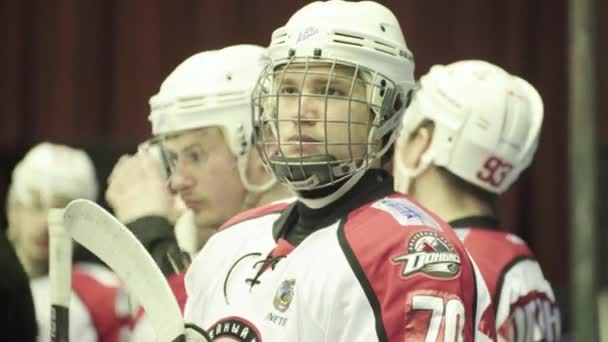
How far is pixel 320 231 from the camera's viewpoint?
210 cm

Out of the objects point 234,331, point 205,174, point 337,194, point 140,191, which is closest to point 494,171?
point 205,174

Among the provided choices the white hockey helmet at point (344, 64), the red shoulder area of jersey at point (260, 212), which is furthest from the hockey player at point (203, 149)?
the white hockey helmet at point (344, 64)

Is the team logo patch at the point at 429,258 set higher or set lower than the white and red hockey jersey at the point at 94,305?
higher

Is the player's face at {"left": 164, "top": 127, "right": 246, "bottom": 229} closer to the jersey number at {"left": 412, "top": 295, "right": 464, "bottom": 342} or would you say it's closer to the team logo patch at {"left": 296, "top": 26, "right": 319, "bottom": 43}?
the team logo patch at {"left": 296, "top": 26, "right": 319, "bottom": 43}

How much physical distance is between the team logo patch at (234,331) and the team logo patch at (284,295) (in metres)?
0.05

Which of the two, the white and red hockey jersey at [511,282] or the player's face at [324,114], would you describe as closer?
the player's face at [324,114]

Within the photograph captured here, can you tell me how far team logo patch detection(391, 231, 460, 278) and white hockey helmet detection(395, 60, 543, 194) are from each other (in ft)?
2.86

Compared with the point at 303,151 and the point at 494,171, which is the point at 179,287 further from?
the point at 494,171

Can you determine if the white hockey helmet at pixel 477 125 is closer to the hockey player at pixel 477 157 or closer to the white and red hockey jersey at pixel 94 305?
the hockey player at pixel 477 157

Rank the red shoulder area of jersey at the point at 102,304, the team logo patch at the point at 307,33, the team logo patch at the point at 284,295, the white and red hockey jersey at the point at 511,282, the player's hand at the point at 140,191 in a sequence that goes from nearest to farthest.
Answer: the team logo patch at the point at 284,295
the team logo patch at the point at 307,33
the player's hand at the point at 140,191
the white and red hockey jersey at the point at 511,282
the red shoulder area of jersey at the point at 102,304

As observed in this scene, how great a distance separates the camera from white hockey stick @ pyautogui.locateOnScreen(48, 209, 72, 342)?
1991mm

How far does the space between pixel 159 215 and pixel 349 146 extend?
0.55 meters

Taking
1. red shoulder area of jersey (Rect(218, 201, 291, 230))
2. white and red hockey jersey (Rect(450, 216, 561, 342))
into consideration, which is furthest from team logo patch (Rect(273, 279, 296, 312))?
white and red hockey jersey (Rect(450, 216, 561, 342))

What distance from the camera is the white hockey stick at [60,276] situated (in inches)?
78.4
